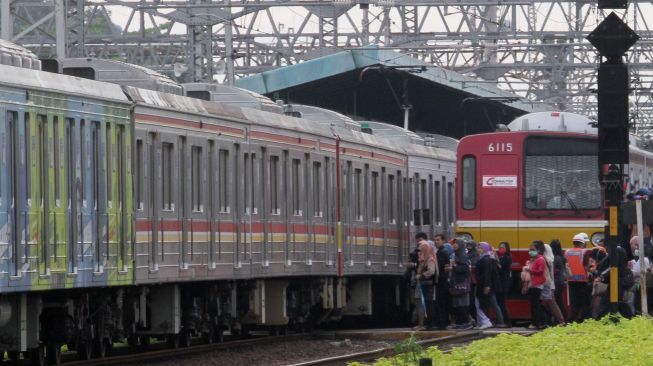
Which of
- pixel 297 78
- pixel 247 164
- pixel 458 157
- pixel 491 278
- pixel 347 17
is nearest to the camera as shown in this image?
pixel 247 164

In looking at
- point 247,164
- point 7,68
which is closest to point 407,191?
point 247,164

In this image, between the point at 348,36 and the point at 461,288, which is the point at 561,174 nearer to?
the point at 461,288

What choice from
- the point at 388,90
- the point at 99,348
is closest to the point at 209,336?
the point at 99,348

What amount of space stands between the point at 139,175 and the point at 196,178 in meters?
1.96

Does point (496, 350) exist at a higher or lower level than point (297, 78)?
lower

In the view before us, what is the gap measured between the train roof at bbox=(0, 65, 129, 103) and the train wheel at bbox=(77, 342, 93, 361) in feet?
8.21

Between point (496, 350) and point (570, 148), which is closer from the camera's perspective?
point (496, 350)

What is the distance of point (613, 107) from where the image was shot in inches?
693

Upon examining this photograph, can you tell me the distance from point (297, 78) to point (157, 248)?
2024 centimetres

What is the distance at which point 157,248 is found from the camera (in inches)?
Result: 779

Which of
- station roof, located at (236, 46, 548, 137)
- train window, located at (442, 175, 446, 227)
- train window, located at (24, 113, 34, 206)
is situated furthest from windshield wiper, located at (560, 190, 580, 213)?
train window, located at (24, 113, 34, 206)

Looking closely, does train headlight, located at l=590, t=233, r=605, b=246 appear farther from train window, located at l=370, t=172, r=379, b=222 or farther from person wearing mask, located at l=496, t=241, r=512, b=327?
train window, located at l=370, t=172, r=379, b=222

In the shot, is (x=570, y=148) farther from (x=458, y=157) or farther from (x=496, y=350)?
(x=496, y=350)

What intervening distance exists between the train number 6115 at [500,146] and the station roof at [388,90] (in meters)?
8.71
